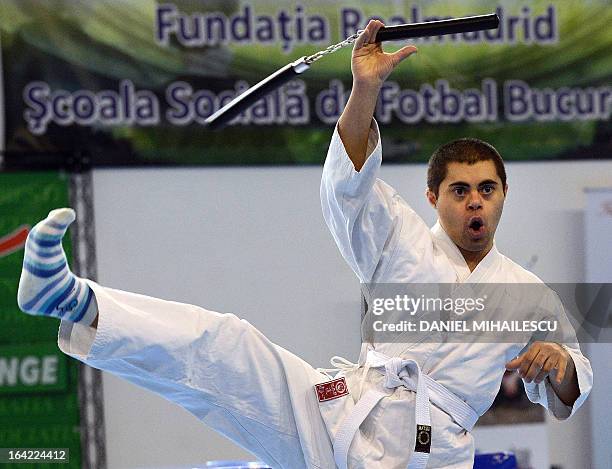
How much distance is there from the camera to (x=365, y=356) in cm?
258

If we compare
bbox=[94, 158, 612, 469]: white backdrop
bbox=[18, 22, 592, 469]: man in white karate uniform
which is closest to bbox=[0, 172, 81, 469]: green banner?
bbox=[94, 158, 612, 469]: white backdrop

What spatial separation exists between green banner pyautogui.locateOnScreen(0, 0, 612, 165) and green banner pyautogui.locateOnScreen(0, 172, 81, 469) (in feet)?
0.80

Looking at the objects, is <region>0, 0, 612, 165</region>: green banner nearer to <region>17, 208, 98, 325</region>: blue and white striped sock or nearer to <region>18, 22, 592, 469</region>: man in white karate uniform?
<region>18, 22, 592, 469</region>: man in white karate uniform

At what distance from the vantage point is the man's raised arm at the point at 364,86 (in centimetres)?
225

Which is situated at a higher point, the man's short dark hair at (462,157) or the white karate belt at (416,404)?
the man's short dark hair at (462,157)

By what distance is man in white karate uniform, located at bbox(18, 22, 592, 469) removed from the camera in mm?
2215

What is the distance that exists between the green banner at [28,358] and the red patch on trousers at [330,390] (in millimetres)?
2179

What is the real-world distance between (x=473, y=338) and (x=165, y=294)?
2.27 m

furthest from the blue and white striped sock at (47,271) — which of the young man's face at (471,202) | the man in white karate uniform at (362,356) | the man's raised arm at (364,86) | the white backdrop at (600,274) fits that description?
the white backdrop at (600,274)

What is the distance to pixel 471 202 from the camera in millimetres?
2545

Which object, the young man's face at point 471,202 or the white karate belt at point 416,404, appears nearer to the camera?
the white karate belt at point 416,404

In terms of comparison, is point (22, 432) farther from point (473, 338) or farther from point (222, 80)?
point (473, 338)

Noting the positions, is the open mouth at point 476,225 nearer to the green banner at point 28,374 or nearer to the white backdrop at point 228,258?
the white backdrop at point 228,258

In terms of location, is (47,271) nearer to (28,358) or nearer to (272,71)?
(28,358)
